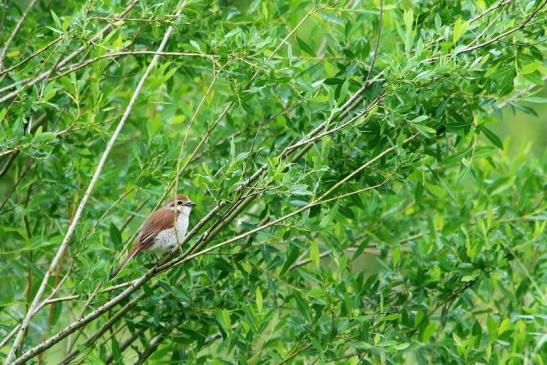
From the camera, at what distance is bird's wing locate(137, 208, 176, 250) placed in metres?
6.31

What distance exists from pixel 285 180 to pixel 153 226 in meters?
1.67

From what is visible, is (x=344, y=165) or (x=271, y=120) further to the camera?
(x=271, y=120)

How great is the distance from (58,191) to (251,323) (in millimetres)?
1728

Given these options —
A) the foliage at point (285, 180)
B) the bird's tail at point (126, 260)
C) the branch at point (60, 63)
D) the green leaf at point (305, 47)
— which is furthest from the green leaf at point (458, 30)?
the bird's tail at point (126, 260)

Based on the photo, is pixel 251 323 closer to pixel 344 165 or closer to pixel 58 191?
pixel 344 165

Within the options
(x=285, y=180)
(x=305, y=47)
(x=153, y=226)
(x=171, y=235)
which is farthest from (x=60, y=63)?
(x=285, y=180)

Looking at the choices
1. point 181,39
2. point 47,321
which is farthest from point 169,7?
point 47,321

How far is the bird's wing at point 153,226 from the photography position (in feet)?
20.7

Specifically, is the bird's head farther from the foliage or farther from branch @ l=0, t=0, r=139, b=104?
branch @ l=0, t=0, r=139, b=104

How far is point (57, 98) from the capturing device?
620 cm

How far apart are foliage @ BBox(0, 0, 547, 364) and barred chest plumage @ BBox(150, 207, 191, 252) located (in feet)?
0.62

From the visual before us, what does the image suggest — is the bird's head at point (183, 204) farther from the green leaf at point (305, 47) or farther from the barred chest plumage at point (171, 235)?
the green leaf at point (305, 47)

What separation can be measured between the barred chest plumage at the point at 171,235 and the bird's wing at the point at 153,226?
4 cm

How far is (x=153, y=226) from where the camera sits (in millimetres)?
6332
